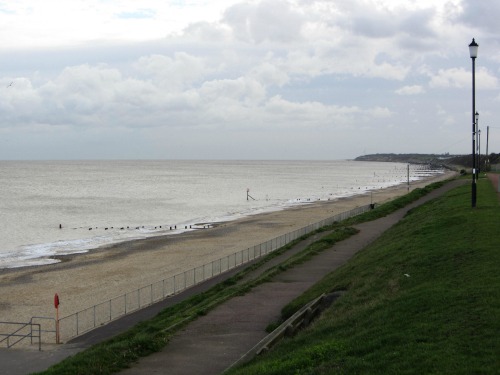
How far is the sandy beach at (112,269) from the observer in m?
27.2

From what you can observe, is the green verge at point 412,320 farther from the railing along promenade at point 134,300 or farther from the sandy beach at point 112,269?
the sandy beach at point 112,269

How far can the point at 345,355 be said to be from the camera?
32.0 ft

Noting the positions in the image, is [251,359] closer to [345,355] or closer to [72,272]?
[345,355]

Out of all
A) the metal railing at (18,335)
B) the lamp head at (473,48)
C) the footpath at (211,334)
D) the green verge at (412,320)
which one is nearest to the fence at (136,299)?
the metal railing at (18,335)

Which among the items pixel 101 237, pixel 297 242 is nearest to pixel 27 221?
pixel 101 237

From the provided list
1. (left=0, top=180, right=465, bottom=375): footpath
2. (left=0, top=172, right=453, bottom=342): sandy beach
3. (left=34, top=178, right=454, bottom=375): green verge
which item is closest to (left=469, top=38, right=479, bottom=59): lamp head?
(left=0, top=180, right=465, bottom=375): footpath

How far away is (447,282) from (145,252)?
31630mm

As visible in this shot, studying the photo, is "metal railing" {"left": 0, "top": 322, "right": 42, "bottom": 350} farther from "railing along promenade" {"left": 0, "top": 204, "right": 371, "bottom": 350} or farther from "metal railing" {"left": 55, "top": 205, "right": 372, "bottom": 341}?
"metal railing" {"left": 55, "top": 205, "right": 372, "bottom": 341}

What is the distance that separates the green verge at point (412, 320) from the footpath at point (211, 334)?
1.71 meters

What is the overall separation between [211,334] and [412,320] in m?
6.55

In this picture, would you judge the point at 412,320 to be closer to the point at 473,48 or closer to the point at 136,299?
the point at 473,48

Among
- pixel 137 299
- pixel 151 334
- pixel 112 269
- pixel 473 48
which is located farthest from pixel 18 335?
pixel 473 48

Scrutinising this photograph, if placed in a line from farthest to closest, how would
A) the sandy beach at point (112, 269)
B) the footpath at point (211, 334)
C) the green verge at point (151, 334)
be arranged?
the sandy beach at point (112, 269), the footpath at point (211, 334), the green verge at point (151, 334)

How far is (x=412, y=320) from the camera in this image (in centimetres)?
1096
